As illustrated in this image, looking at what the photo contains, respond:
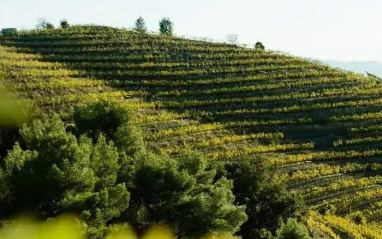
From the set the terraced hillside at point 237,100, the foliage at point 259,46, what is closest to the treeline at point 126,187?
the terraced hillside at point 237,100

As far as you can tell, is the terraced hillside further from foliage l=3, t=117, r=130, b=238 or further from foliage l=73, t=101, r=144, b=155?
foliage l=3, t=117, r=130, b=238

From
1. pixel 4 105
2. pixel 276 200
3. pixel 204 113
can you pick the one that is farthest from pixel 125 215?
pixel 204 113

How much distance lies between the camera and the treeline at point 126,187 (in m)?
22.7

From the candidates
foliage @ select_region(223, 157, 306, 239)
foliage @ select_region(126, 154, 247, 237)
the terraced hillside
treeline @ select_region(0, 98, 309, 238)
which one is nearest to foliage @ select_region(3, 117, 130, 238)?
treeline @ select_region(0, 98, 309, 238)

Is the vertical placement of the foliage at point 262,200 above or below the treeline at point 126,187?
below

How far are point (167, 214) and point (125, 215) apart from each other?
1977 mm

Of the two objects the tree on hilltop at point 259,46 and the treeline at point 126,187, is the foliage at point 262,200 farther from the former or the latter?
the tree on hilltop at point 259,46

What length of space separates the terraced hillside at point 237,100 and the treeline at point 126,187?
6.79m

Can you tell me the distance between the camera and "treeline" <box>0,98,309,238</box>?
22.7m

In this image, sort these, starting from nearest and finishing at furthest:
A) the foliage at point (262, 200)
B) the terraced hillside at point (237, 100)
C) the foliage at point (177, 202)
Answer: the foliage at point (177, 202)
the foliage at point (262, 200)
the terraced hillside at point (237, 100)

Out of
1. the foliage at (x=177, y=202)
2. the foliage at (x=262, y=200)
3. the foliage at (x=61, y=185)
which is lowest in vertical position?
the foliage at (x=262, y=200)

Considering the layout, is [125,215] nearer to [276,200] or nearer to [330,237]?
Answer: [276,200]

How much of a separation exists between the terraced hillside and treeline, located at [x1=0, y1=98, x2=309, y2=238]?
6.79 m

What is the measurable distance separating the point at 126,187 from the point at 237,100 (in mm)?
33689
